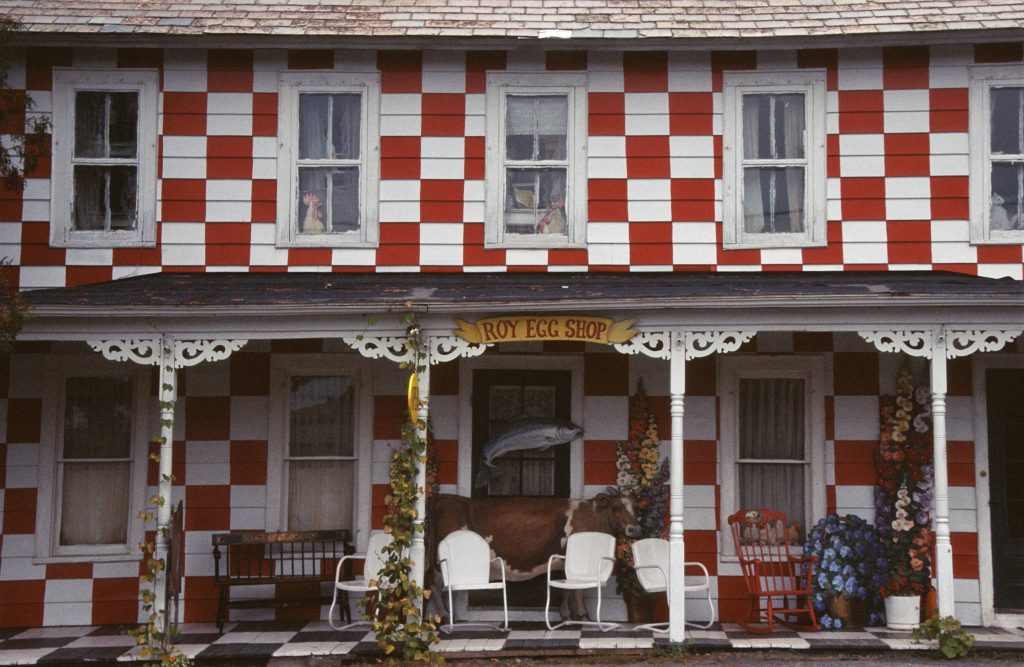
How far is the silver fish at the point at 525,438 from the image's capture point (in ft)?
34.7

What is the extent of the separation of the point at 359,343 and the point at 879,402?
496 centimetres

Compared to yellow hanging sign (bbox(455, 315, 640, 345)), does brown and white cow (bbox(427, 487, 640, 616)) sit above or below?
below

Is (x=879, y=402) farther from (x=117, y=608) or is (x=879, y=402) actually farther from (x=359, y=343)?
(x=117, y=608)

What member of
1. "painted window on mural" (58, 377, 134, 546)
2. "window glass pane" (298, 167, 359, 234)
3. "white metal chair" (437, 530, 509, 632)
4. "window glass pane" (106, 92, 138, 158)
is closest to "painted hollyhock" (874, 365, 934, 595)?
"white metal chair" (437, 530, 509, 632)

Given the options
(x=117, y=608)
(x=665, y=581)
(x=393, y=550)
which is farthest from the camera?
(x=117, y=608)

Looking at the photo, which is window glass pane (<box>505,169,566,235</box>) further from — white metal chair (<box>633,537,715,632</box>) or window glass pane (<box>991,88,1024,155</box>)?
window glass pane (<box>991,88,1024,155</box>)

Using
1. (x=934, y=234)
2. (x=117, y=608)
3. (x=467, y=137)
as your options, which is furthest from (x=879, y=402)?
(x=117, y=608)

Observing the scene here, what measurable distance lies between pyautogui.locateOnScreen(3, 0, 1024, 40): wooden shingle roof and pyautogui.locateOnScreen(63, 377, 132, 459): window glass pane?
3.44 metres

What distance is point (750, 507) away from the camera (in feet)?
35.0

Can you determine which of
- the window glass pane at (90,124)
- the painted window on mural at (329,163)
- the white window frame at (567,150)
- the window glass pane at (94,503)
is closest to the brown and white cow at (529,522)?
the white window frame at (567,150)

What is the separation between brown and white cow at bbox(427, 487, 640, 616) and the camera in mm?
10328

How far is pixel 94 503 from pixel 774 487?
6598 mm

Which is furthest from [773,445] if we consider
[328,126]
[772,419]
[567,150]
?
[328,126]

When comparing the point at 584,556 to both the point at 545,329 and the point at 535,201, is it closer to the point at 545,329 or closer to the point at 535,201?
the point at 545,329
